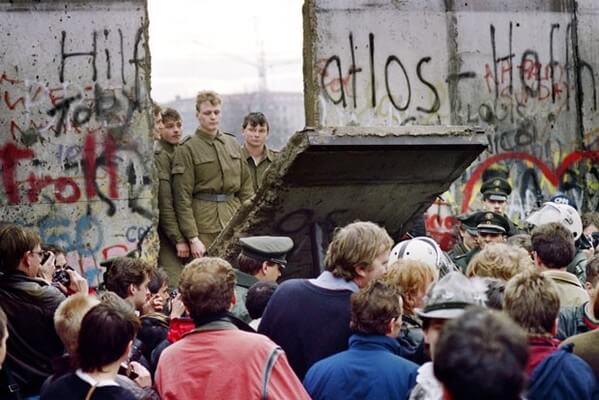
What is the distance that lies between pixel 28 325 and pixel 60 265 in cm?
180

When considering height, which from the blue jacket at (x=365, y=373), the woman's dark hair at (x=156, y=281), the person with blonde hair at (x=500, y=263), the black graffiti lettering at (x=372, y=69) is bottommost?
the blue jacket at (x=365, y=373)

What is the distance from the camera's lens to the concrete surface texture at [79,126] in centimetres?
1116

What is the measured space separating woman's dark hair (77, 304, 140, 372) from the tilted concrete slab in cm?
343

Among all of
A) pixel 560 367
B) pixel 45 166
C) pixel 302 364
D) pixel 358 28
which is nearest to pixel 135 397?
pixel 302 364

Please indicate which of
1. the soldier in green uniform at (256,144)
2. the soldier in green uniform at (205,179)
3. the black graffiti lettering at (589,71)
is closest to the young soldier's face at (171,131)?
the soldier in green uniform at (205,179)

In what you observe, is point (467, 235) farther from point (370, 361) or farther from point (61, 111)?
point (370, 361)

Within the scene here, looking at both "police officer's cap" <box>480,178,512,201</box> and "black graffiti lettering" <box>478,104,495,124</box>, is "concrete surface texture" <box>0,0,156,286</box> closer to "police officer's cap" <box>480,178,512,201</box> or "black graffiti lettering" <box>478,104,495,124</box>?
"police officer's cap" <box>480,178,512,201</box>

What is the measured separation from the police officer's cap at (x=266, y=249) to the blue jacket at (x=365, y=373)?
190cm

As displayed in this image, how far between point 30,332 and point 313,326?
1.67 m

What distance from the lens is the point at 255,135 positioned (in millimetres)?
11688

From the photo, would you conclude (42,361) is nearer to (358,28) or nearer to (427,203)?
(427,203)

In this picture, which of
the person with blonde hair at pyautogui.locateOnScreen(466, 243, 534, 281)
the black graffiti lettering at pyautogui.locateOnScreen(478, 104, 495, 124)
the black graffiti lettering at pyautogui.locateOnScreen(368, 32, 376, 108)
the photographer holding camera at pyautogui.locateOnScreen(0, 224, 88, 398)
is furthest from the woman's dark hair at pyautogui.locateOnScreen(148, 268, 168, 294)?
the black graffiti lettering at pyautogui.locateOnScreen(478, 104, 495, 124)

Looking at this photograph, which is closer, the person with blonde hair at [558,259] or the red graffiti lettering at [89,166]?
the person with blonde hair at [558,259]

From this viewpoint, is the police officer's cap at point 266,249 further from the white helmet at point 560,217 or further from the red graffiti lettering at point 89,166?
the red graffiti lettering at point 89,166
